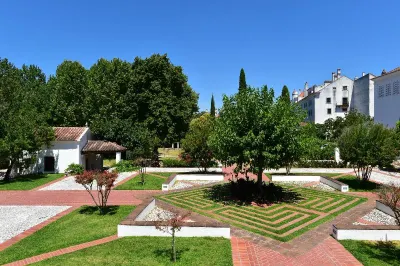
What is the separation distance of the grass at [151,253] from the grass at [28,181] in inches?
589

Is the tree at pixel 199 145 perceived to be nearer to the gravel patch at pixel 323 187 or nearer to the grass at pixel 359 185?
the gravel patch at pixel 323 187

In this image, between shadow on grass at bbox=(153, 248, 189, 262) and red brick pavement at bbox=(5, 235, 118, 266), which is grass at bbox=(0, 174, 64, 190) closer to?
red brick pavement at bbox=(5, 235, 118, 266)

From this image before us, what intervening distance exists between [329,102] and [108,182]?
52604 mm

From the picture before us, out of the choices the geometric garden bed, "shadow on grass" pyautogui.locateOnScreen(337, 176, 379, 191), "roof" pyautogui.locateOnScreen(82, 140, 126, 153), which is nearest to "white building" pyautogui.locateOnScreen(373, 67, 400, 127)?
"shadow on grass" pyautogui.locateOnScreen(337, 176, 379, 191)

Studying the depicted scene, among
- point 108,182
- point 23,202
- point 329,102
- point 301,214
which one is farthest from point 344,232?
point 329,102

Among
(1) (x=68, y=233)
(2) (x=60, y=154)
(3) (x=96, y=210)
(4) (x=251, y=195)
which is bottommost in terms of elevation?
(1) (x=68, y=233)

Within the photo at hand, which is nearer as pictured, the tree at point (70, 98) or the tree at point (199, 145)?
the tree at point (199, 145)

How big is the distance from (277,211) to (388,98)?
33.5 metres

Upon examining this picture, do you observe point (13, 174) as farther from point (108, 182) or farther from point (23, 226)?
point (108, 182)

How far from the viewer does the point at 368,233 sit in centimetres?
998

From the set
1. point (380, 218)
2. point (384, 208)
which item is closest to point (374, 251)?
point (380, 218)

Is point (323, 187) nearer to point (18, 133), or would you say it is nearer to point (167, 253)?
point (167, 253)

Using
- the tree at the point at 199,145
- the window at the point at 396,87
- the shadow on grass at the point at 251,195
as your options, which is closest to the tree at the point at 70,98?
the tree at the point at 199,145

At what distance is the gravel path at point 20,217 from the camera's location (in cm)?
1159
